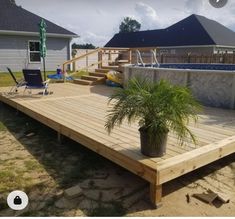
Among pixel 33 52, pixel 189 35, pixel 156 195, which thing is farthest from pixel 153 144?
pixel 189 35

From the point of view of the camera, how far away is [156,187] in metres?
3.29

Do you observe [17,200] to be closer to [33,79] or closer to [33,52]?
[33,79]

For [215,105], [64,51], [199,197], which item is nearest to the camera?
[199,197]

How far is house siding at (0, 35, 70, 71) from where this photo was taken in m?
17.8

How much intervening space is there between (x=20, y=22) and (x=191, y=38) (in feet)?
46.0

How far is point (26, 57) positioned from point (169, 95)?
16.7 m

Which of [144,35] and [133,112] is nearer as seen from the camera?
[133,112]

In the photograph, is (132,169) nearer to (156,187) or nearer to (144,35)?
(156,187)

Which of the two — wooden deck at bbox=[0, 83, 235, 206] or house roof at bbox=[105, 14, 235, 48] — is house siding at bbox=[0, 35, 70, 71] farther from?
wooden deck at bbox=[0, 83, 235, 206]

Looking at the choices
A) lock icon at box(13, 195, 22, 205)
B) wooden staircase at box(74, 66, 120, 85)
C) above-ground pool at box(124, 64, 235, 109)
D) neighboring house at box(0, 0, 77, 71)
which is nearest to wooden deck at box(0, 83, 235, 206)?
above-ground pool at box(124, 64, 235, 109)

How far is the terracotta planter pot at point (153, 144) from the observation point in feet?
11.3

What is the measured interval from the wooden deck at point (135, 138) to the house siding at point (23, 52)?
1145 centimetres

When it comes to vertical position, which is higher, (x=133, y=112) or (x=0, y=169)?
(x=133, y=112)

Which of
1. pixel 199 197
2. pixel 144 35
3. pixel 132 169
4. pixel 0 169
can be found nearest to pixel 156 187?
pixel 132 169
